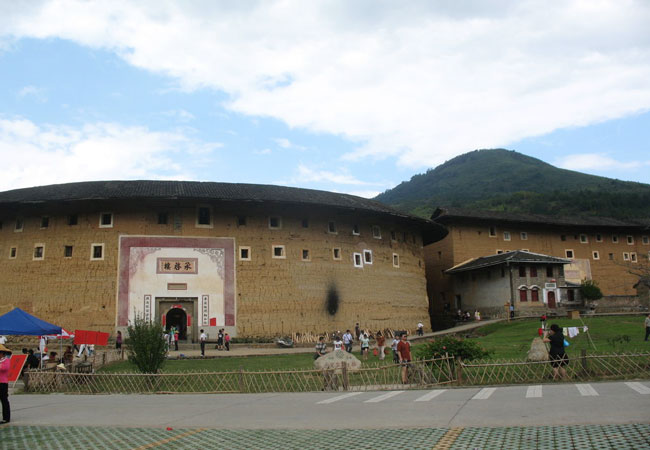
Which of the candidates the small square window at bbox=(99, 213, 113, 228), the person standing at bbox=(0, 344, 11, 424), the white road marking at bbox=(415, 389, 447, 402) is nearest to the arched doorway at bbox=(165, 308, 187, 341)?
the small square window at bbox=(99, 213, 113, 228)

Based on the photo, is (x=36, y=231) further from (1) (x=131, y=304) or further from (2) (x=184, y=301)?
(2) (x=184, y=301)

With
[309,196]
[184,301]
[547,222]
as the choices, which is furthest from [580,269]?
[184,301]

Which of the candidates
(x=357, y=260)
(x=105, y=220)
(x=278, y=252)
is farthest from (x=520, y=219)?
(x=105, y=220)

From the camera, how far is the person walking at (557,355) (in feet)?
35.7

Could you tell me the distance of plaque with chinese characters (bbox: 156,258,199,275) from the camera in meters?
26.5

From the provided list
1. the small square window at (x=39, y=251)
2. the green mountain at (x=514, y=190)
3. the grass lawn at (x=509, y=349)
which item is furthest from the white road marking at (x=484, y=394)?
the green mountain at (x=514, y=190)

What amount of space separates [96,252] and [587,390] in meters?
22.7

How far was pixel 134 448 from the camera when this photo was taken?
616 centimetres

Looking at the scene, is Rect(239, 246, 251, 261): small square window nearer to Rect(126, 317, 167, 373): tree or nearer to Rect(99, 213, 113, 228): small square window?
Rect(99, 213, 113, 228): small square window

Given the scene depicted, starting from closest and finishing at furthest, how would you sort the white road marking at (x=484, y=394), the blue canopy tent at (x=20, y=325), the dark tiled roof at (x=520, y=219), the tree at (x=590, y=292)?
the white road marking at (x=484, y=394) → the blue canopy tent at (x=20, y=325) → the tree at (x=590, y=292) → the dark tiled roof at (x=520, y=219)

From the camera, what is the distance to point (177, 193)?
2691 centimetres

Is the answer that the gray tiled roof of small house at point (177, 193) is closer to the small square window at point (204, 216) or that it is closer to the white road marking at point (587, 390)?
the small square window at point (204, 216)

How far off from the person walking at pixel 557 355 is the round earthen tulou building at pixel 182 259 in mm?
17224

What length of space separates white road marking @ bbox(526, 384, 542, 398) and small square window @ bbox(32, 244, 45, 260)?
77.2ft
